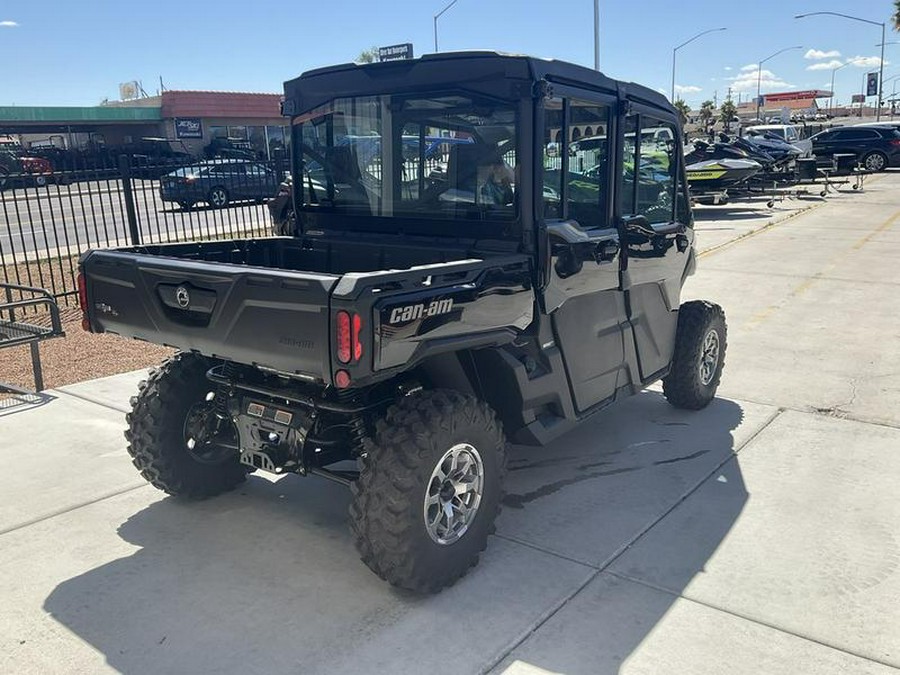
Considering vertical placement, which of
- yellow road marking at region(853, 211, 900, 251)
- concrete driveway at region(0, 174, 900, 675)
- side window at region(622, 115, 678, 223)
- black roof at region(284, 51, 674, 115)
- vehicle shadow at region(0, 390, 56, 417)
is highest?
black roof at region(284, 51, 674, 115)

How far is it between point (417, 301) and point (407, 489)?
0.78m

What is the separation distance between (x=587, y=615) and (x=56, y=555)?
2.53 m

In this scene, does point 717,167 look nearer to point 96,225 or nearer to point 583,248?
point 96,225

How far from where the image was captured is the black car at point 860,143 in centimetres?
3059

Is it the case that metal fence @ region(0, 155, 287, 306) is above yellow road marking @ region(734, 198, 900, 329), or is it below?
above

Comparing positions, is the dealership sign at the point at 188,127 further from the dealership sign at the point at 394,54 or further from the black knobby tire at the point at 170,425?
the black knobby tire at the point at 170,425

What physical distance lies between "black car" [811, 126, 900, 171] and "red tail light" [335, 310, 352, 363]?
3222 centimetres

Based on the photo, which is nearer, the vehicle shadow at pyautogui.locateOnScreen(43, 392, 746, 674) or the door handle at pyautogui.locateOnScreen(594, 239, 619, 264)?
the vehicle shadow at pyautogui.locateOnScreen(43, 392, 746, 674)

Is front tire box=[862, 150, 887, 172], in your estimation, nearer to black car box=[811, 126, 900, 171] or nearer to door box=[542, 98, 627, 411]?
black car box=[811, 126, 900, 171]

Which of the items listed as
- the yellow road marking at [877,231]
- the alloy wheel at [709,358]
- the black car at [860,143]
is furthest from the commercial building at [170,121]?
the alloy wheel at [709,358]

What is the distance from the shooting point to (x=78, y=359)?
7188mm

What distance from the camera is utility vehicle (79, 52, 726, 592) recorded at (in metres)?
3.08

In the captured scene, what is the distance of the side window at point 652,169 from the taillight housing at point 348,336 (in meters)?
2.23

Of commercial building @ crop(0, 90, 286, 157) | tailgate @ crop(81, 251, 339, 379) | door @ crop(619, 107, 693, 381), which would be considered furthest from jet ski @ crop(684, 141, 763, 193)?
commercial building @ crop(0, 90, 286, 157)
